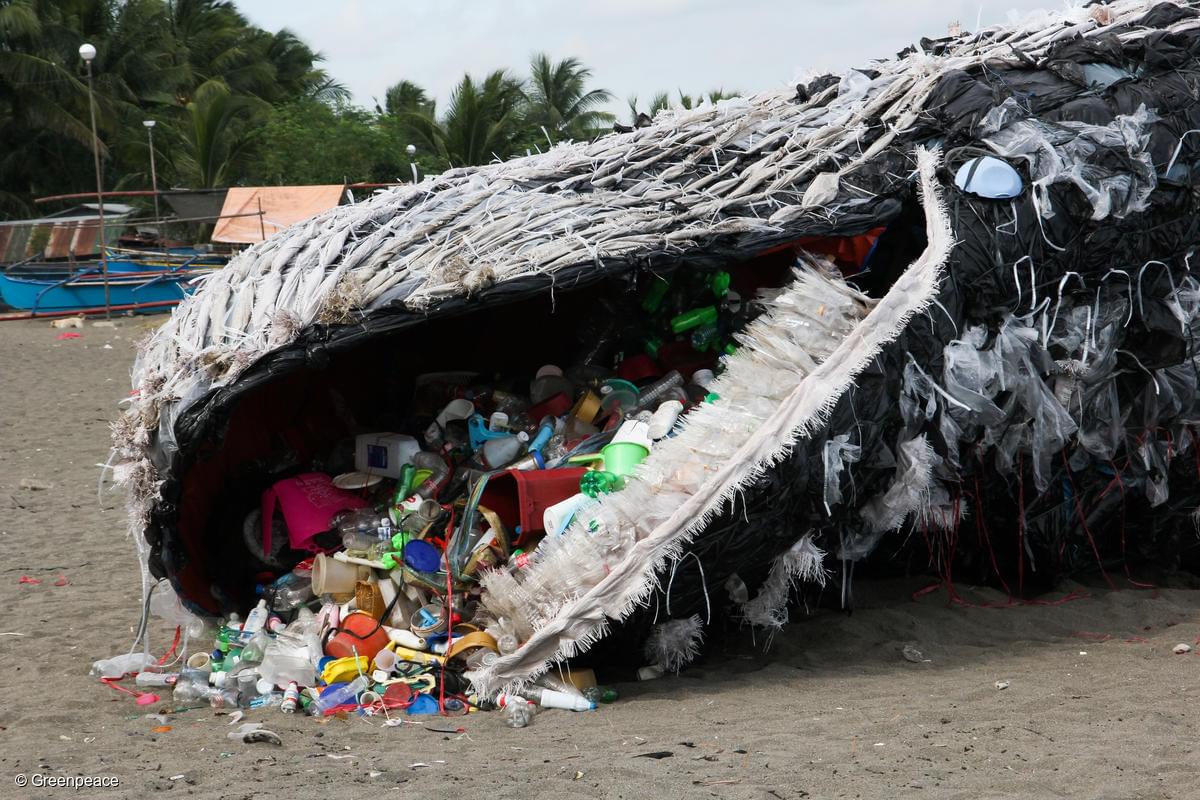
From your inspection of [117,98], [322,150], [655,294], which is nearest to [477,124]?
[322,150]

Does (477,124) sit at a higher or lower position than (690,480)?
higher

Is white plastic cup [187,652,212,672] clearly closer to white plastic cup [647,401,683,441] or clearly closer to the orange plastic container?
the orange plastic container

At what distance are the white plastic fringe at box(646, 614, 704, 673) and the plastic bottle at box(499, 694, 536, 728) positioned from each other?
541 mm

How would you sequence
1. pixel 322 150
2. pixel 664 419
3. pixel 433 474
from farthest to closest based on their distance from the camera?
pixel 322 150 < pixel 433 474 < pixel 664 419

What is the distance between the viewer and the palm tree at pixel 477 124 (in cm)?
2748

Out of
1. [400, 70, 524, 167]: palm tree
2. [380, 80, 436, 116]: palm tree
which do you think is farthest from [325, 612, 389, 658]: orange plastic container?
[380, 80, 436, 116]: palm tree

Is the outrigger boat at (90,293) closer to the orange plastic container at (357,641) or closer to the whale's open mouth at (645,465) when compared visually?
the whale's open mouth at (645,465)

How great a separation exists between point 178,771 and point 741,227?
279 centimetres

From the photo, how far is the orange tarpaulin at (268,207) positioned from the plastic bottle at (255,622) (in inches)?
596

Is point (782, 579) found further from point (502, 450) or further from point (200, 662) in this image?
point (200, 662)

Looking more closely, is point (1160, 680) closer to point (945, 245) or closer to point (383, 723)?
point (945, 245)

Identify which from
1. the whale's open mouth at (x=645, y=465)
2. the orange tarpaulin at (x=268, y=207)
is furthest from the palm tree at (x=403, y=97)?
the whale's open mouth at (x=645, y=465)

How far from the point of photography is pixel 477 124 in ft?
90.4

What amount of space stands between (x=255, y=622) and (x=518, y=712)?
1.53 metres
